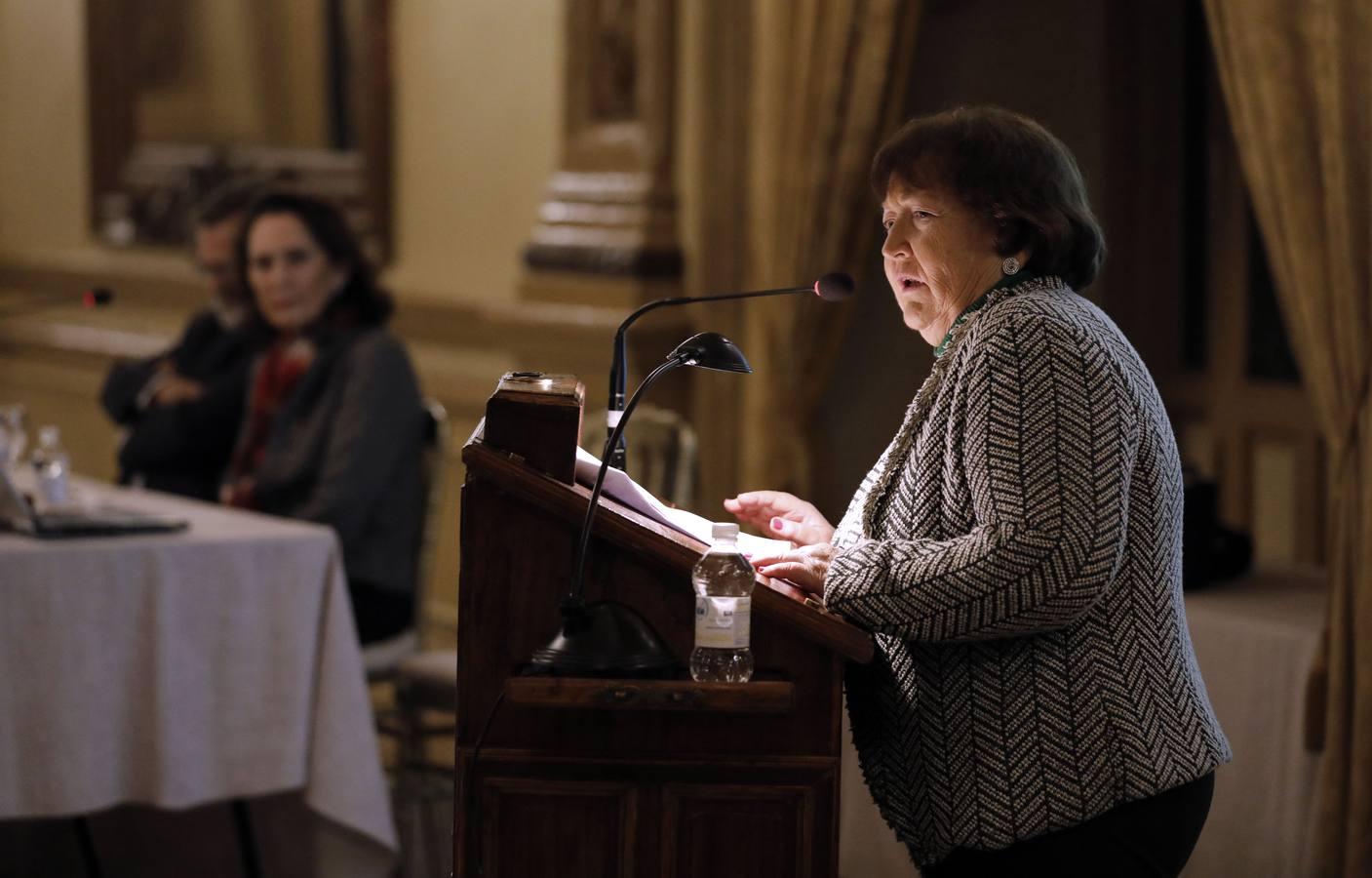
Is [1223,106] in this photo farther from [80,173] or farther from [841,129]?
[80,173]

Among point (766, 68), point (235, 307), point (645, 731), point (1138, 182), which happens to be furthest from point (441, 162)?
point (645, 731)

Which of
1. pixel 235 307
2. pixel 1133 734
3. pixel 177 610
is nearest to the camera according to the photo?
pixel 1133 734

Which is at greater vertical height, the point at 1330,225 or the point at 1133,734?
the point at 1330,225

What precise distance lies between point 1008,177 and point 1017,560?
42 cm

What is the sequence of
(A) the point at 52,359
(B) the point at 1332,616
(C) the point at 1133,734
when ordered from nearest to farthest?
(C) the point at 1133,734 < (B) the point at 1332,616 < (A) the point at 52,359

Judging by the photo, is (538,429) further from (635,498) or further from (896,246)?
(896,246)

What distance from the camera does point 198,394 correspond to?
197 inches

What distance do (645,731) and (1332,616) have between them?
1.80 metres

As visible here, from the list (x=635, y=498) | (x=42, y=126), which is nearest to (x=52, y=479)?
(x=635, y=498)

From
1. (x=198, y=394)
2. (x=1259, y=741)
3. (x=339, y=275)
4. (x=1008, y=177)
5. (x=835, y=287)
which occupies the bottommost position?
(x=1259, y=741)

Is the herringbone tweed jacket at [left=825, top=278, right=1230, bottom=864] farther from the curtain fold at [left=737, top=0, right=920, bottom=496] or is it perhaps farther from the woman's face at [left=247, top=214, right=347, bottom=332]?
the woman's face at [left=247, top=214, right=347, bottom=332]

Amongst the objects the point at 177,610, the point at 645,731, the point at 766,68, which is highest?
the point at 766,68

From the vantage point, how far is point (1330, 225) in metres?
3.24

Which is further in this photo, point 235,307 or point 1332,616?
point 235,307
